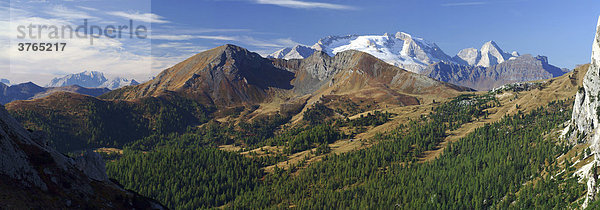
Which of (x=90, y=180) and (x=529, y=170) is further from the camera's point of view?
(x=529, y=170)

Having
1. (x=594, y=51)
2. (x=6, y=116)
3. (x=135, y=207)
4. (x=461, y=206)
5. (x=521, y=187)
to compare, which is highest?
(x=594, y=51)

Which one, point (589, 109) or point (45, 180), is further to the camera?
point (589, 109)

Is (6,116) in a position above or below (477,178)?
above

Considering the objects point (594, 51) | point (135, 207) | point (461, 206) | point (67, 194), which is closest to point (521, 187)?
point (461, 206)

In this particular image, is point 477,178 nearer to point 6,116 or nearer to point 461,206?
point 461,206

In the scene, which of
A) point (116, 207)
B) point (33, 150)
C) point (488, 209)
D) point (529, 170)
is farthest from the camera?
point (529, 170)

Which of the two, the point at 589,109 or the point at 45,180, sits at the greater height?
the point at 589,109

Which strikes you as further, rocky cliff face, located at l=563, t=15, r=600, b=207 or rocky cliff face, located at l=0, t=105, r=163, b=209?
rocky cliff face, located at l=563, t=15, r=600, b=207

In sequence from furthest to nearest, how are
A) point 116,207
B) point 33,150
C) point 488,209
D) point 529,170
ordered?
point 529,170 → point 488,209 → point 116,207 → point 33,150
